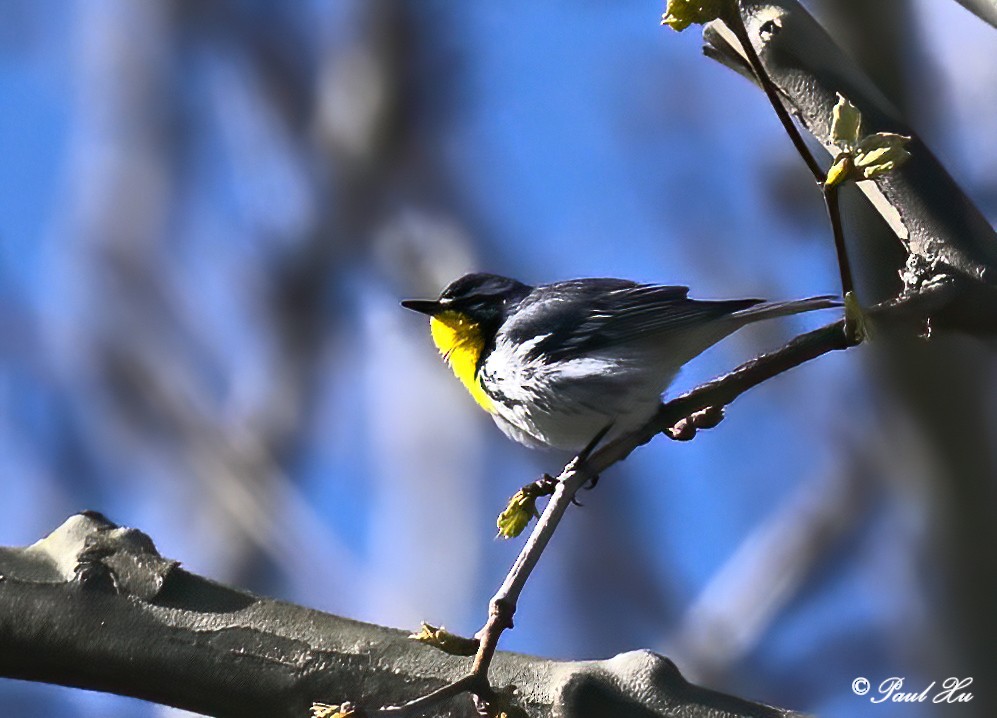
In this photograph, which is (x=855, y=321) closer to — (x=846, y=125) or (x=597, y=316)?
(x=846, y=125)

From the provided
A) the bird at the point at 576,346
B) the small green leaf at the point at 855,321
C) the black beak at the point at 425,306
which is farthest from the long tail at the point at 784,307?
the black beak at the point at 425,306

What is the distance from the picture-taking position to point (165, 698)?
213 centimetres

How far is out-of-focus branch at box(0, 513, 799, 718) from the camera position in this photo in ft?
6.66

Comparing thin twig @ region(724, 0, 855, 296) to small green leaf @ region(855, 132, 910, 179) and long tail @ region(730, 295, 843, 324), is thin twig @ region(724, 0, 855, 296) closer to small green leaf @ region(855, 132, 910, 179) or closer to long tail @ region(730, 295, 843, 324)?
small green leaf @ region(855, 132, 910, 179)

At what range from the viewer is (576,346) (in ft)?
11.6

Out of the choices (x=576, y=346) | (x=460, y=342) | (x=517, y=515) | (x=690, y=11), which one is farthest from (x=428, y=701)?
(x=460, y=342)

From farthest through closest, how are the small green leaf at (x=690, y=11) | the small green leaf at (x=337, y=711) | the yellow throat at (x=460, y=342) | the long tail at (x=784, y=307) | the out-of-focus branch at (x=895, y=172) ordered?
the yellow throat at (x=460, y=342) → the long tail at (x=784, y=307) → the out-of-focus branch at (x=895, y=172) → the small green leaf at (x=690, y=11) → the small green leaf at (x=337, y=711)

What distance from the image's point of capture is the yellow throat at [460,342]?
12.6ft

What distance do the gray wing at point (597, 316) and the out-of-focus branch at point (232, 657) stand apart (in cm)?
→ 142

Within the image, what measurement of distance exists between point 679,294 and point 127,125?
285 inches

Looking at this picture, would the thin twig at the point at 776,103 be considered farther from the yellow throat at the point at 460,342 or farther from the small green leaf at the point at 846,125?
the yellow throat at the point at 460,342

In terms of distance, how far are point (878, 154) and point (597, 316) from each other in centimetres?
176

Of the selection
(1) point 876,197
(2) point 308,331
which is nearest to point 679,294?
(1) point 876,197

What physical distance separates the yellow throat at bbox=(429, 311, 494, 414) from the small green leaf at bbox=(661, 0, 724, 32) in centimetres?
193
